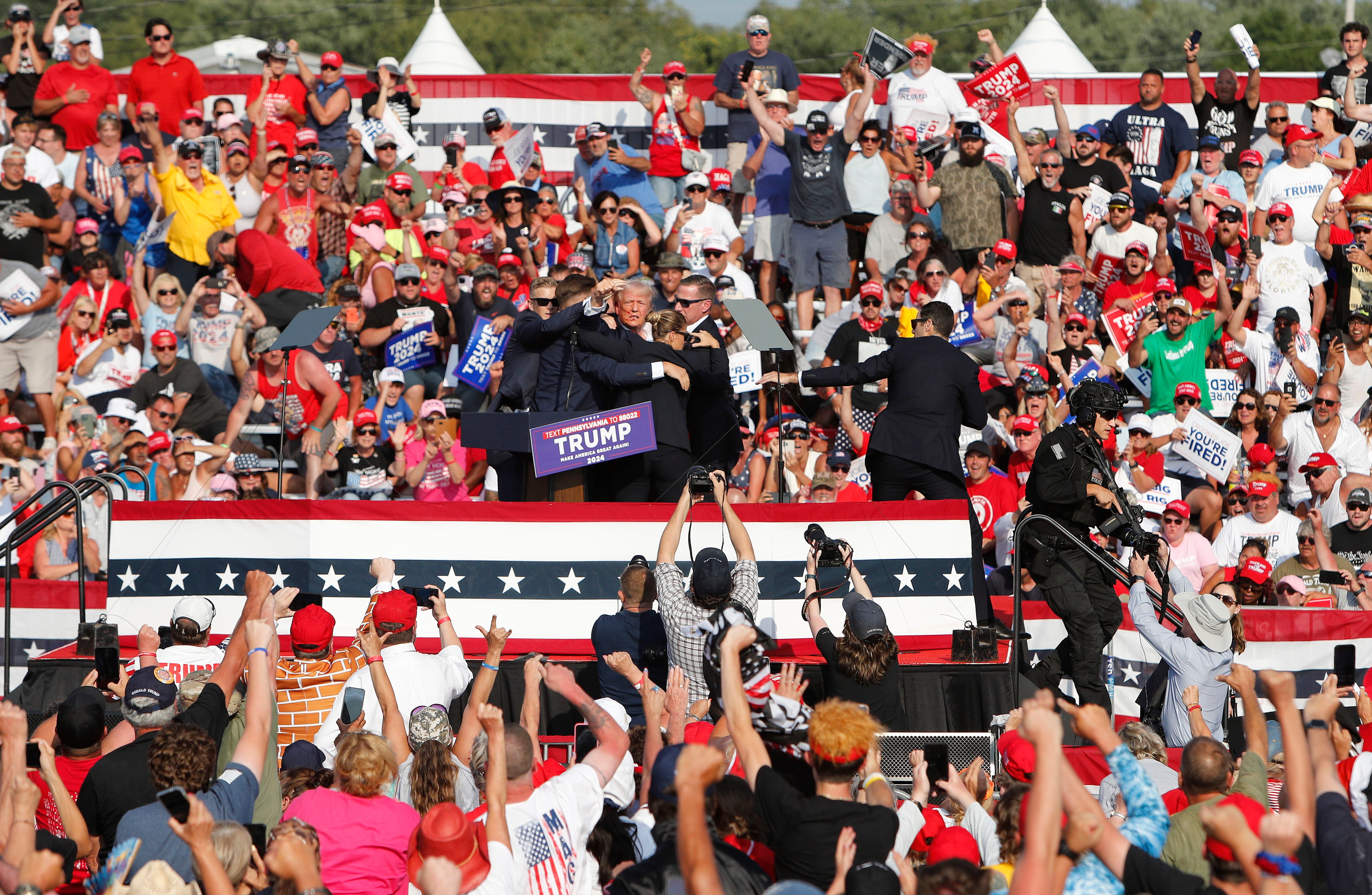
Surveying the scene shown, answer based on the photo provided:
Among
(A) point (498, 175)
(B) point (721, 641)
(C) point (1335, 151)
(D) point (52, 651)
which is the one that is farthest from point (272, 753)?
(C) point (1335, 151)

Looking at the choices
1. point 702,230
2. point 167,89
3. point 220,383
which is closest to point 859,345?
point 702,230

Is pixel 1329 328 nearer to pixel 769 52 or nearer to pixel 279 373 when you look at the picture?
pixel 769 52

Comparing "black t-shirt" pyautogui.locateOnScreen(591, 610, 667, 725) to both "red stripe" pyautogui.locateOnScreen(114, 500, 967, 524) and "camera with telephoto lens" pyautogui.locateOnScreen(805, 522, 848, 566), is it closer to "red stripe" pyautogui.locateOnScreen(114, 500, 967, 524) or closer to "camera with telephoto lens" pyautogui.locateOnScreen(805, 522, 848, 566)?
"camera with telephoto lens" pyautogui.locateOnScreen(805, 522, 848, 566)

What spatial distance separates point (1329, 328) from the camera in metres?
14.9

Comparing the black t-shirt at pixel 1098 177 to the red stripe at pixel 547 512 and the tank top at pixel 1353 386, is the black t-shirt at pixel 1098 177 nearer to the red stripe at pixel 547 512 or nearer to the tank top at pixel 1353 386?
the tank top at pixel 1353 386

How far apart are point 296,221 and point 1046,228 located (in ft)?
23.4

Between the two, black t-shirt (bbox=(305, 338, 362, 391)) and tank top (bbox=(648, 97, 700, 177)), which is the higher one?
tank top (bbox=(648, 97, 700, 177))

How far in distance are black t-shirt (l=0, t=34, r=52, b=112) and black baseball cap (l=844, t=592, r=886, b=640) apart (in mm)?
13011

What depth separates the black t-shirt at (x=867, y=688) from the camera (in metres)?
7.50

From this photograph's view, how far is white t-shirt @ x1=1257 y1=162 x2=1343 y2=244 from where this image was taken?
15.2 m

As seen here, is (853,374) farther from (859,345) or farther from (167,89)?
(167,89)

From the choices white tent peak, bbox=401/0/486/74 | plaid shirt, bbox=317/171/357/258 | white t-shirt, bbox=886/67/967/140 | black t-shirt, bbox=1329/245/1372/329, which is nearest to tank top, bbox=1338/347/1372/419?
black t-shirt, bbox=1329/245/1372/329

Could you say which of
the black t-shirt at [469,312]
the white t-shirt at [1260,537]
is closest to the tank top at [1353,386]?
the white t-shirt at [1260,537]

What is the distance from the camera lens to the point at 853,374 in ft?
33.2
